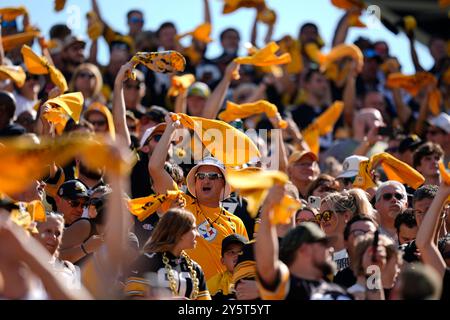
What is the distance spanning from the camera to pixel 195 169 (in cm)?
927

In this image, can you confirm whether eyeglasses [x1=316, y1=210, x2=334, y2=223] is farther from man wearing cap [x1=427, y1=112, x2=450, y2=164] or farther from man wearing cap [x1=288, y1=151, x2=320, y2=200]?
man wearing cap [x1=427, y1=112, x2=450, y2=164]

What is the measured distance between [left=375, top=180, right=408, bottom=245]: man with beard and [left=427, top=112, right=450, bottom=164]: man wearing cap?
3.03 metres

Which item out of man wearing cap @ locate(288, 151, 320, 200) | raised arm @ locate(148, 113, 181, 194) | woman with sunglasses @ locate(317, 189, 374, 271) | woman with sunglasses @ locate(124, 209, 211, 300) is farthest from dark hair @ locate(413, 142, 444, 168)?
woman with sunglasses @ locate(124, 209, 211, 300)

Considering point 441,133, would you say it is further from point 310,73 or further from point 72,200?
point 72,200

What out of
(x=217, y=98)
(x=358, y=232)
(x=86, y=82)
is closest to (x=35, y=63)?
(x=86, y=82)

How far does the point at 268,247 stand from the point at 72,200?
3011mm

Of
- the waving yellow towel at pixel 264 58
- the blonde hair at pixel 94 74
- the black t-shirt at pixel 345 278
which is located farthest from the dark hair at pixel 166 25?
the black t-shirt at pixel 345 278

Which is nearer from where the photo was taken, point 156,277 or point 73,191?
point 156,277

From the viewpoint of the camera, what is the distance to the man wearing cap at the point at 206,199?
8672 millimetres

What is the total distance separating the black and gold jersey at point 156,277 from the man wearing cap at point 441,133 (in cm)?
567

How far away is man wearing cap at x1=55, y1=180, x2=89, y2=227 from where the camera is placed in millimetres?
8938

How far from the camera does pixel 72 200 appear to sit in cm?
895

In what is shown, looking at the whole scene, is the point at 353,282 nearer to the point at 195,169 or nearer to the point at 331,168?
the point at 195,169
